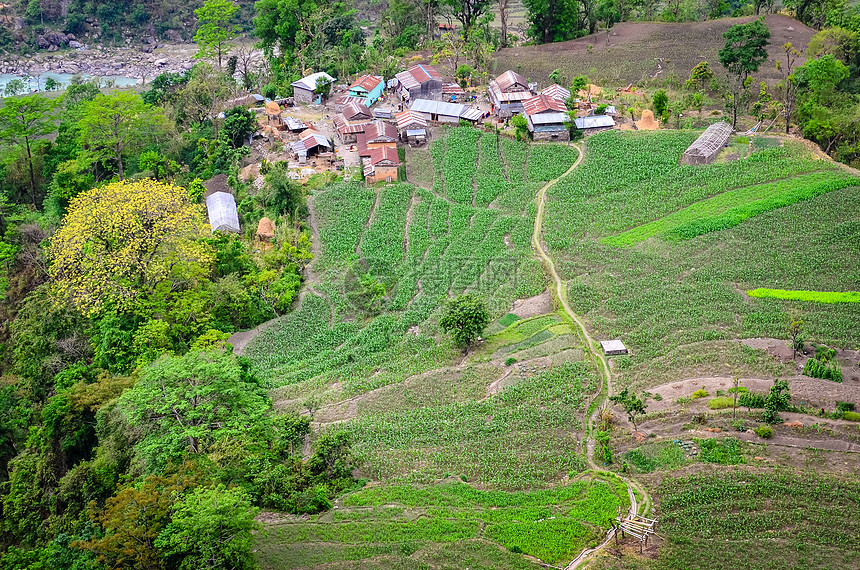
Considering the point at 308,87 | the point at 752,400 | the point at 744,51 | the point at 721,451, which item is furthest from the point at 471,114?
the point at 721,451

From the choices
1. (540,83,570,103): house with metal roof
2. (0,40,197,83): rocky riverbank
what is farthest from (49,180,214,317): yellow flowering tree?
(0,40,197,83): rocky riverbank

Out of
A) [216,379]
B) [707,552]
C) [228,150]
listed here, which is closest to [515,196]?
[228,150]

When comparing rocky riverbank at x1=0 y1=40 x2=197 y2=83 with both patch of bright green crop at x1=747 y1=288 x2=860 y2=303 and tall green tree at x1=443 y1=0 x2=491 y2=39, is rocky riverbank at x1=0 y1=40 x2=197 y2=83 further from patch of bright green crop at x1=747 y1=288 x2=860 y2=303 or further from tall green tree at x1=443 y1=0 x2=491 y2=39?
patch of bright green crop at x1=747 y1=288 x2=860 y2=303

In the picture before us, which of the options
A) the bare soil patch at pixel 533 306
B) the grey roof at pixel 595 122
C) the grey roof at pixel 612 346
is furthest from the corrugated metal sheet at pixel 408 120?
the grey roof at pixel 612 346

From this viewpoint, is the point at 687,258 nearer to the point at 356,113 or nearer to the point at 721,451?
the point at 721,451

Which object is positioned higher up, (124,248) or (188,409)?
(124,248)

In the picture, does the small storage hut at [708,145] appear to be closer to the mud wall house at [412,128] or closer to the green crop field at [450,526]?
the mud wall house at [412,128]
